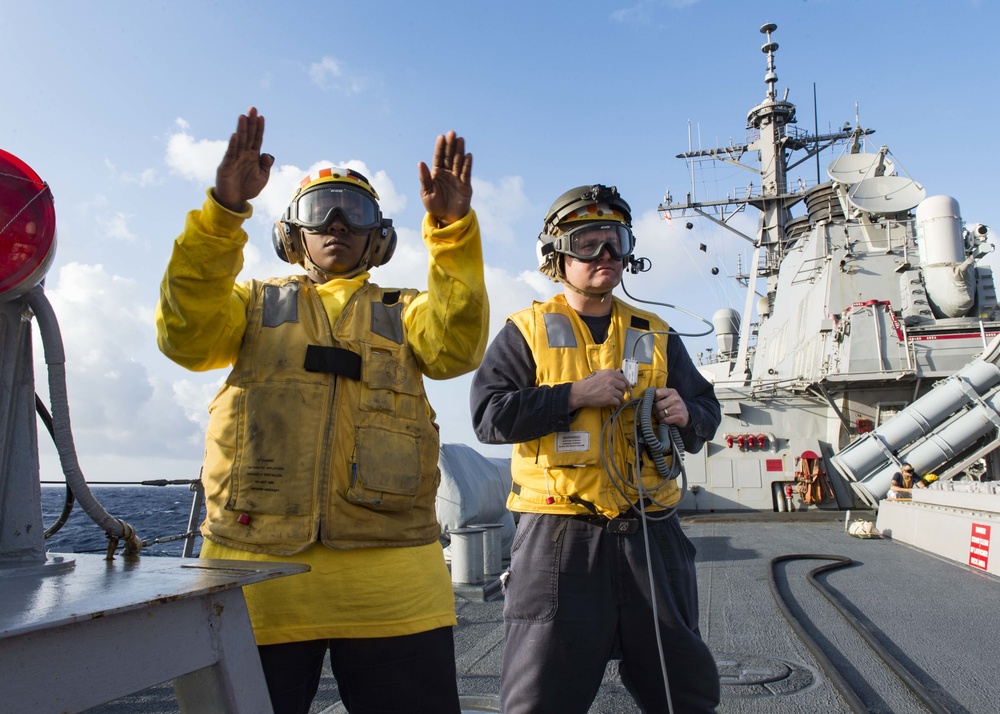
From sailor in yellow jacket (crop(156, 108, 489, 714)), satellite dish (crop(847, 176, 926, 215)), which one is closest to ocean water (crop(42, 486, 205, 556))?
sailor in yellow jacket (crop(156, 108, 489, 714))

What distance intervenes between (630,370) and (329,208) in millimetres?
1090

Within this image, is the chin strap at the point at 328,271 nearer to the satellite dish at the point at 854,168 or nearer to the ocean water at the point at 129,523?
the ocean water at the point at 129,523

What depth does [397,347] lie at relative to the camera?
2.00m

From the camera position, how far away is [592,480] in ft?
7.45

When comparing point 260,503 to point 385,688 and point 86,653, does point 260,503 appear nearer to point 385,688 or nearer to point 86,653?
point 385,688

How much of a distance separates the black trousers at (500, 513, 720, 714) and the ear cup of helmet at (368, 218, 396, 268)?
0.98m

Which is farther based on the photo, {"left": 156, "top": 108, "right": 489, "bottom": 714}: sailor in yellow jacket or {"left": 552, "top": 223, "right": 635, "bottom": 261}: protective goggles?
{"left": 552, "top": 223, "right": 635, "bottom": 261}: protective goggles

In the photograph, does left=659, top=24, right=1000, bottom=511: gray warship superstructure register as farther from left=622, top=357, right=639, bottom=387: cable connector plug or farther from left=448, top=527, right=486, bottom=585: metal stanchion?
left=622, top=357, right=639, bottom=387: cable connector plug

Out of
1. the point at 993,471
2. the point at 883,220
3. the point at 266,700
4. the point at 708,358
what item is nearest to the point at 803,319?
the point at 883,220

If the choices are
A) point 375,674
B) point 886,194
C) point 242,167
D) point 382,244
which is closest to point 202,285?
point 242,167

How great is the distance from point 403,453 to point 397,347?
31 centimetres

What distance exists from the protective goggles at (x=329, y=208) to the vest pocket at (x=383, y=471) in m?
0.64

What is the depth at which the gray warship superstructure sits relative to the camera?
45.5ft

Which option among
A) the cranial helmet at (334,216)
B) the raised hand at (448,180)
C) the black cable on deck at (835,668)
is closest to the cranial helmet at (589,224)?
the cranial helmet at (334,216)
